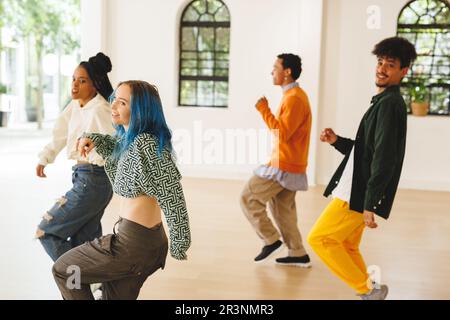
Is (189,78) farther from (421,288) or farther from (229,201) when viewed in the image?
(421,288)

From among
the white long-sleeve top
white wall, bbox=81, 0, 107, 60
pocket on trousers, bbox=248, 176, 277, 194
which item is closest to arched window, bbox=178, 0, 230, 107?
white wall, bbox=81, 0, 107, 60

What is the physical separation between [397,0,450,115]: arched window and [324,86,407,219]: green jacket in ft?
19.7

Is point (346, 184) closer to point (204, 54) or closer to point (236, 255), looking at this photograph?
point (236, 255)

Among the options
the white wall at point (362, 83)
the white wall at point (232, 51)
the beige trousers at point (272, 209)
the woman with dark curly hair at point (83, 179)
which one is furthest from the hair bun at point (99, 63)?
the white wall at point (362, 83)

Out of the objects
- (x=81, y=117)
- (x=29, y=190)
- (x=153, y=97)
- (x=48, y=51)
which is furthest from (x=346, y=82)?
(x=48, y=51)

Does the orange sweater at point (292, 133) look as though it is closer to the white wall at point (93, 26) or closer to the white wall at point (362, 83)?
the white wall at point (362, 83)

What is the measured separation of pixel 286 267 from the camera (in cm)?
460

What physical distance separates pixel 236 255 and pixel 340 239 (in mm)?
1669

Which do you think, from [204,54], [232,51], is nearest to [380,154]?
[232,51]

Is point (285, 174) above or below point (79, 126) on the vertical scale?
below

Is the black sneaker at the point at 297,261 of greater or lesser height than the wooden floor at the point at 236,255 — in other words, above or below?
above

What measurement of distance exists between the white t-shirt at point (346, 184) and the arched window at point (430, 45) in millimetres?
5973

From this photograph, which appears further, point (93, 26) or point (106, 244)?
point (93, 26)

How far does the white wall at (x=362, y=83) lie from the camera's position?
28.1 feet
